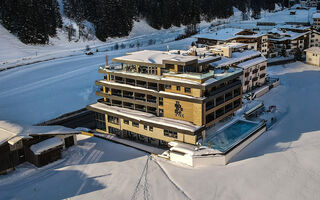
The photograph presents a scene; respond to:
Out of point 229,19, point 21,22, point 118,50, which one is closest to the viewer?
point 21,22

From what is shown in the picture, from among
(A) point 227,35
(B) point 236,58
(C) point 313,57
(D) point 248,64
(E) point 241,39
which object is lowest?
(C) point 313,57

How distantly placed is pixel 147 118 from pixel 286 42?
61.0 meters

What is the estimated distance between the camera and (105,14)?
11206cm

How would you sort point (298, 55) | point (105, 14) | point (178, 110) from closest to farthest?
point (178, 110)
point (298, 55)
point (105, 14)

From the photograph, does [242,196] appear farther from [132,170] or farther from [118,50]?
[118,50]

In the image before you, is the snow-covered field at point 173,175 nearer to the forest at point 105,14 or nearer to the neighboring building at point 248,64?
the neighboring building at point 248,64

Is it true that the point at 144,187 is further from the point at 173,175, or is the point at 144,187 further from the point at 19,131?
the point at 19,131

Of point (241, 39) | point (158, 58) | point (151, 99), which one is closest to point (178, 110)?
point (151, 99)

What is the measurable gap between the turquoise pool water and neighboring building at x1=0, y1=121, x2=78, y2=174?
54.7 feet

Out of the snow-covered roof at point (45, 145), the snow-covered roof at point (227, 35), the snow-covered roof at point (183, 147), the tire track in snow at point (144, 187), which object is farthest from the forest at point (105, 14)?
the tire track in snow at point (144, 187)

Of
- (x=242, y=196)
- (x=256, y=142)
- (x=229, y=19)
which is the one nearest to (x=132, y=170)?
(x=242, y=196)

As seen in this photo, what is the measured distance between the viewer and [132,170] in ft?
114

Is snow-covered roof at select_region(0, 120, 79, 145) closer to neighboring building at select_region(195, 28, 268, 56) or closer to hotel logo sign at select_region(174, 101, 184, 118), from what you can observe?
hotel logo sign at select_region(174, 101, 184, 118)

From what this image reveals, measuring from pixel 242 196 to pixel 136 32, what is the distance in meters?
105
